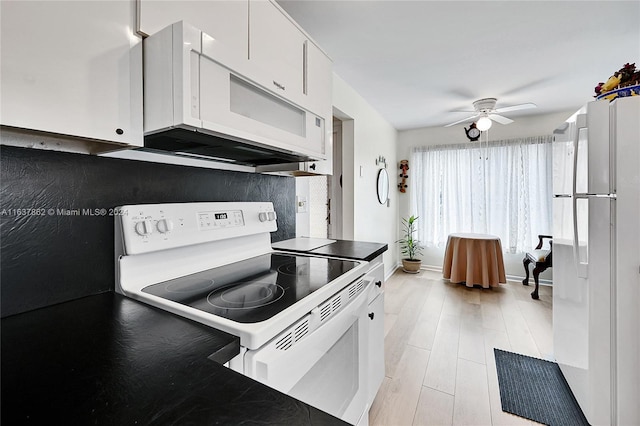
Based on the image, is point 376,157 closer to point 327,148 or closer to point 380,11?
point 380,11

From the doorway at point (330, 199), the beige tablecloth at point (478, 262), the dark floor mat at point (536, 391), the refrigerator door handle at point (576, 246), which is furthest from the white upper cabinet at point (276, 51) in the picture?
the beige tablecloth at point (478, 262)

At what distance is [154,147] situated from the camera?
44.1 inches

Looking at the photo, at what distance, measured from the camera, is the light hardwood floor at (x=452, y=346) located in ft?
5.30

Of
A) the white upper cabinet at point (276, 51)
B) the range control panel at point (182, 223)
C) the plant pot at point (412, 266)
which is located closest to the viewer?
the range control panel at point (182, 223)

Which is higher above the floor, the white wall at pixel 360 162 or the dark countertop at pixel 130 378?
the white wall at pixel 360 162

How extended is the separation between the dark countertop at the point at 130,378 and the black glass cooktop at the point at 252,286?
0.12 m

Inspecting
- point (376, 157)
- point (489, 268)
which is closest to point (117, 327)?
point (376, 157)

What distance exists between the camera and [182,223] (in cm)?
114

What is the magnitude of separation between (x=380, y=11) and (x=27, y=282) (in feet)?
6.98

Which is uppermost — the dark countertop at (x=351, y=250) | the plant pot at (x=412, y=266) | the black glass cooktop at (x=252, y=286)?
the dark countertop at (x=351, y=250)

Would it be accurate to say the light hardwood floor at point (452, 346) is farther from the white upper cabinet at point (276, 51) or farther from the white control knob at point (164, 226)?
the white upper cabinet at point (276, 51)

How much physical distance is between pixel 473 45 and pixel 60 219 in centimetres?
271

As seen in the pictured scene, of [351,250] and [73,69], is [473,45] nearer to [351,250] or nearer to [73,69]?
[351,250]

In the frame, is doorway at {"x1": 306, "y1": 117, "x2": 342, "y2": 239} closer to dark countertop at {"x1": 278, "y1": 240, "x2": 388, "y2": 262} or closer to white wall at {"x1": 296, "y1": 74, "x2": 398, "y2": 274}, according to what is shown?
white wall at {"x1": 296, "y1": 74, "x2": 398, "y2": 274}
